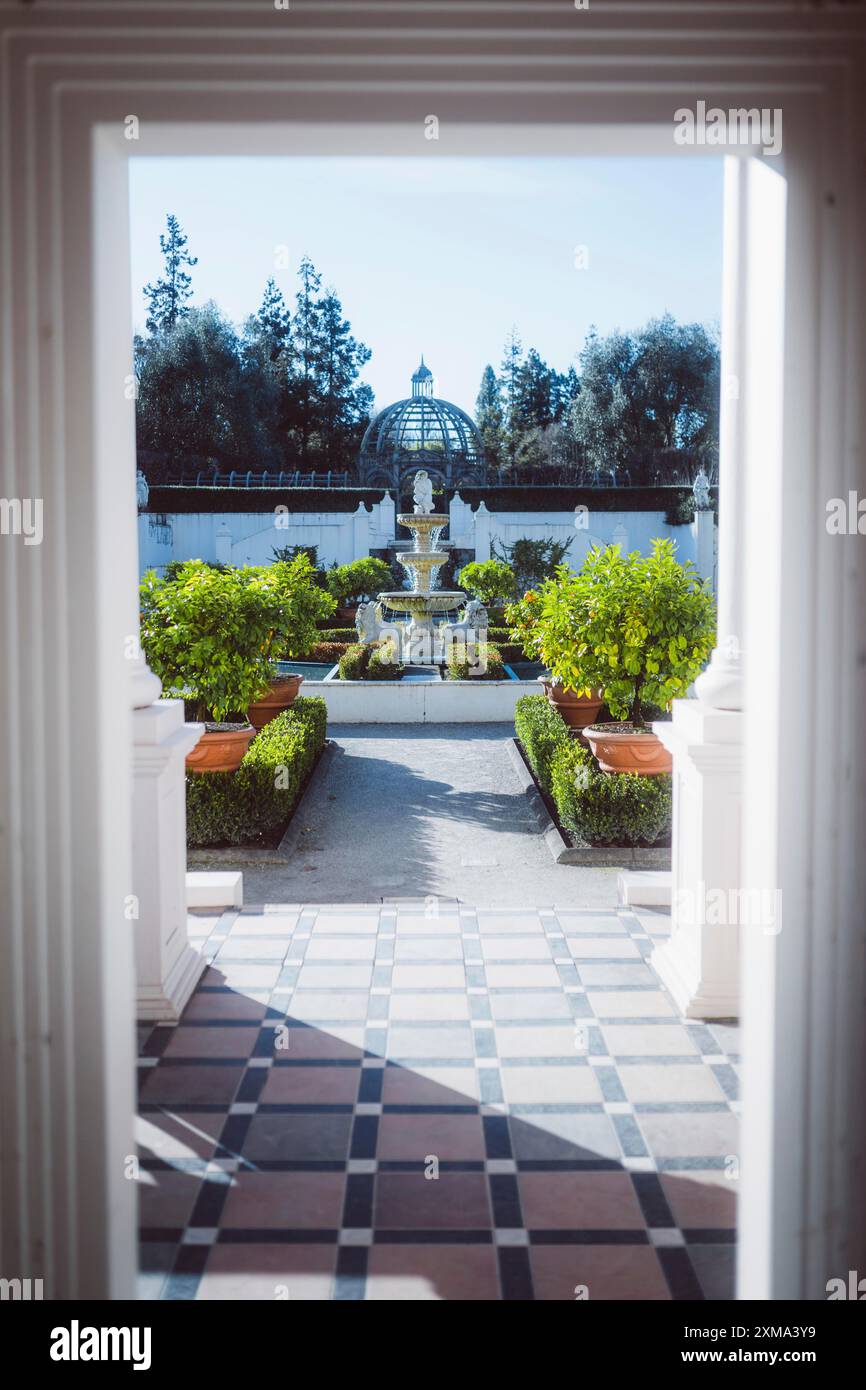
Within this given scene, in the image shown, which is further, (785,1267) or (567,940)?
(567,940)

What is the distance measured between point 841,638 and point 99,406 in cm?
151

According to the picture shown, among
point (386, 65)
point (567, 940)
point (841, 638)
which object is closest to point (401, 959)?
point (567, 940)

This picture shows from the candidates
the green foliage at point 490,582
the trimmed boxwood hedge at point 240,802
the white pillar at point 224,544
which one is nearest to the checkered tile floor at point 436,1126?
the trimmed boxwood hedge at point 240,802

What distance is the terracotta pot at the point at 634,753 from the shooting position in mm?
7105

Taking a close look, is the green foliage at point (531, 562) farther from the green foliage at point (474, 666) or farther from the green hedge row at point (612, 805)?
the green hedge row at point (612, 805)

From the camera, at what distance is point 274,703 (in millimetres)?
10219

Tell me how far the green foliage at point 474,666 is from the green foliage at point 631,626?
5.73 m

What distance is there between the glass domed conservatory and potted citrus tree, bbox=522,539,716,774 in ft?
75.1

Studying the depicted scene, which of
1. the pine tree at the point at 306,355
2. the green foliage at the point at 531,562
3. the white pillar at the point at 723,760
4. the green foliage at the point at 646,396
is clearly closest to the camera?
the white pillar at the point at 723,760

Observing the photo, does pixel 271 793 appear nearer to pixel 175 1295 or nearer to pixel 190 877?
pixel 190 877

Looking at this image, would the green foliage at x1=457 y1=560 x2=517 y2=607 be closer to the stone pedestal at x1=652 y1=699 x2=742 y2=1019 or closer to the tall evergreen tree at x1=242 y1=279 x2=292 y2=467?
the stone pedestal at x1=652 y1=699 x2=742 y2=1019

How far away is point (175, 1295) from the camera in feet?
8.33

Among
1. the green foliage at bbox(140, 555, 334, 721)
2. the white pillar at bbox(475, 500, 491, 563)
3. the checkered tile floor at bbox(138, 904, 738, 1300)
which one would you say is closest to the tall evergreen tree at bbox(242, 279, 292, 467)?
the white pillar at bbox(475, 500, 491, 563)

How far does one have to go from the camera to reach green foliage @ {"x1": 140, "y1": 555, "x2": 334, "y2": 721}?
6.97 metres
